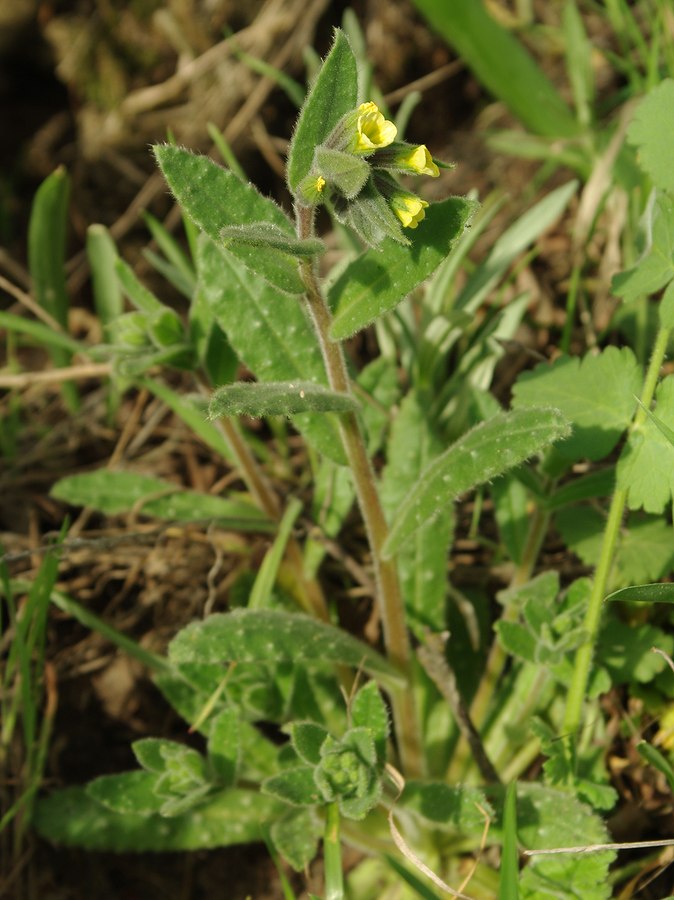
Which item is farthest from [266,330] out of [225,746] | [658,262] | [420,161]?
[225,746]

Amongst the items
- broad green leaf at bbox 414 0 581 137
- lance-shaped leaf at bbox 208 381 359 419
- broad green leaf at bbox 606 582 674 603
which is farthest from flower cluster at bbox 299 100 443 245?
broad green leaf at bbox 414 0 581 137

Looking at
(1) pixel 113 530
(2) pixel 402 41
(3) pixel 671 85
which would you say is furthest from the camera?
(2) pixel 402 41

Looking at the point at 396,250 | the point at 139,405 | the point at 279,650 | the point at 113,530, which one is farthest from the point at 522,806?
the point at 139,405

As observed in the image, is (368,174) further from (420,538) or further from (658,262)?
(420,538)

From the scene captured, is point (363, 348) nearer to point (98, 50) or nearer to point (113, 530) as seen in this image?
point (113, 530)

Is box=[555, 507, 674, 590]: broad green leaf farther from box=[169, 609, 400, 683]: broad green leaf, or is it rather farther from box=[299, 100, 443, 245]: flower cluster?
box=[299, 100, 443, 245]: flower cluster
